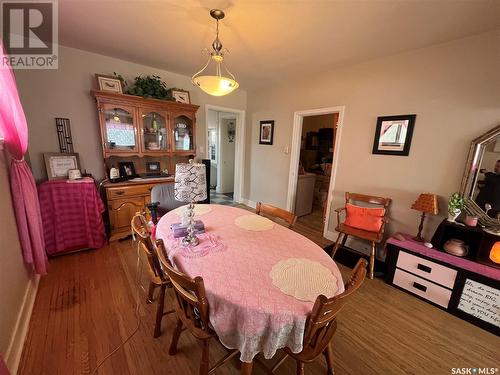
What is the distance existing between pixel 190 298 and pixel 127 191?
7.29 feet

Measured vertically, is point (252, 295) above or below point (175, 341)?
above

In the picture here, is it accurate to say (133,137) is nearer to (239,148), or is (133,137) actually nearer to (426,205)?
(239,148)

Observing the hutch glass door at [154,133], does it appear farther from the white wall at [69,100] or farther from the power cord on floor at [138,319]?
the power cord on floor at [138,319]

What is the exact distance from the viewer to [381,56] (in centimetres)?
229

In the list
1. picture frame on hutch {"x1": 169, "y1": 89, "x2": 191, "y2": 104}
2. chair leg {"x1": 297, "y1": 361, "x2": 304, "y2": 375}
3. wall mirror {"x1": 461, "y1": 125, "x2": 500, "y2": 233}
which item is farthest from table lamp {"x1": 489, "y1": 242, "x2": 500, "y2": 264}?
picture frame on hutch {"x1": 169, "y1": 89, "x2": 191, "y2": 104}

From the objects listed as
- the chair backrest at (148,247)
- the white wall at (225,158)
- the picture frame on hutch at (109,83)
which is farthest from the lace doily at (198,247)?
the white wall at (225,158)

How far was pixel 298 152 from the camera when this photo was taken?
134 inches

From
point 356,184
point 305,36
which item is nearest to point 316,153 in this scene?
point 356,184

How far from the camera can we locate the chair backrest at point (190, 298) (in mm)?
854

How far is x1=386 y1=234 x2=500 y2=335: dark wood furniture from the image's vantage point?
5.23 ft

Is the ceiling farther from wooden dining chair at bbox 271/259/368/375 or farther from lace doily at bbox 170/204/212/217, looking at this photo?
wooden dining chair at bbox 271/259/368/375

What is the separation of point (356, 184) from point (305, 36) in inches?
71.8

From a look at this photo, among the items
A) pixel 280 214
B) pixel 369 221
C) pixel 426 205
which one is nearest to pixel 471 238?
pixel 426 205

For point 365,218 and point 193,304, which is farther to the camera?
point 365,218
